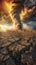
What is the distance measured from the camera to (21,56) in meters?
1.04

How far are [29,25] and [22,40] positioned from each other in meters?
0.56

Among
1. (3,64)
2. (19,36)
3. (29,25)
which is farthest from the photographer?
(29,25)

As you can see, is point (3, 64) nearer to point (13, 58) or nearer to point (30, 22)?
point (13, 58)

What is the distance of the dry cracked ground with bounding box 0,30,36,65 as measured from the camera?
98 cm

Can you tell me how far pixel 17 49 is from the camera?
1124mm

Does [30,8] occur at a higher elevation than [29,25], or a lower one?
higher

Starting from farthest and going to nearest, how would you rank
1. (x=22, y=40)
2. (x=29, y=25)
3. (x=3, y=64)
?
(x=29, y=25) → (x=22, y=40) → (x=3, y=64)

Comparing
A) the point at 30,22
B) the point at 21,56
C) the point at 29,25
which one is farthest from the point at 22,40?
the point at 30,22

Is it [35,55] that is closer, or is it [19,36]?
[35,55]

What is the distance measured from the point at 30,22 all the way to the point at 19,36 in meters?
0.59

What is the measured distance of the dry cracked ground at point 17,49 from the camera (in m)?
0.98

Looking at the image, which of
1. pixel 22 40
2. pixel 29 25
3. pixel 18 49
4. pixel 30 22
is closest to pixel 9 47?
pixel 18 49

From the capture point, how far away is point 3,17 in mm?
1985

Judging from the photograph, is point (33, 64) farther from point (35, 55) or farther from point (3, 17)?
point (3, 17)
